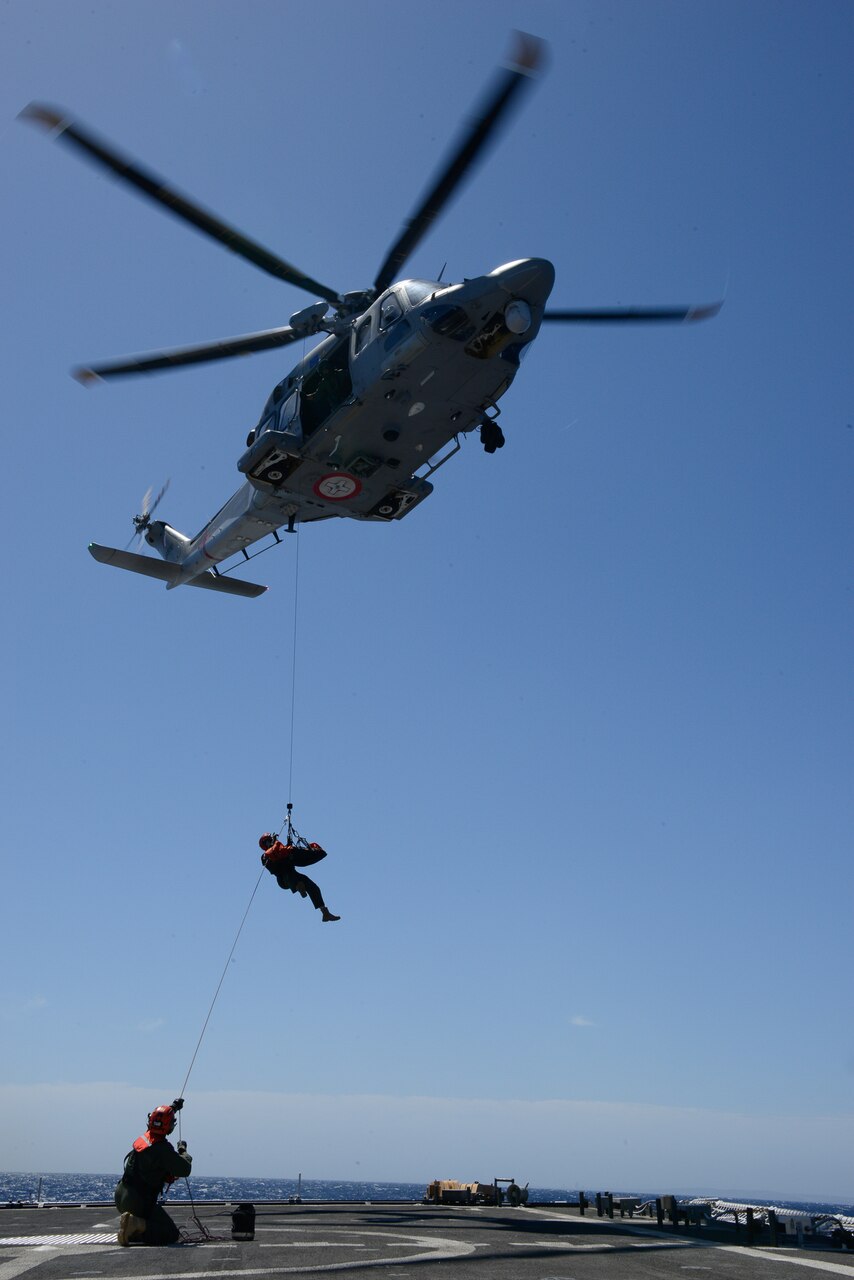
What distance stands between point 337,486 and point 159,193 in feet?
23.2

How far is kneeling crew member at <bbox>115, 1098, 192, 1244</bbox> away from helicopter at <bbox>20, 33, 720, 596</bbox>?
13.4 metres

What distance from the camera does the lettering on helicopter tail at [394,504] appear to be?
2291 centimetres

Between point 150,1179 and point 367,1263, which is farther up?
point 150,1179

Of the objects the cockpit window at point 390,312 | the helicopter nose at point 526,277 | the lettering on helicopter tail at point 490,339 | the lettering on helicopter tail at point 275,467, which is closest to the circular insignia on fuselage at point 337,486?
the lettering on helicopter tail at point 275,467

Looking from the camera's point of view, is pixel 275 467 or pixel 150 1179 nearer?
pixel 150 1179

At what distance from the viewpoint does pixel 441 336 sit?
18812mm

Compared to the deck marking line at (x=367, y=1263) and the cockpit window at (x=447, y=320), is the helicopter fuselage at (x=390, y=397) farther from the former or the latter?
the deck marking line at (x=367, y=1263)

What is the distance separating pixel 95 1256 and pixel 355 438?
1523 cm

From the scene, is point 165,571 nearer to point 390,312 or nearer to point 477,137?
point 390,312

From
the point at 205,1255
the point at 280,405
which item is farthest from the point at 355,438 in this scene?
the point at 205,1255

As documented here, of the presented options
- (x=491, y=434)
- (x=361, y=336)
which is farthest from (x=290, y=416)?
(x=491, y=434)

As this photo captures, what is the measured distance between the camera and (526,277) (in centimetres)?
1870

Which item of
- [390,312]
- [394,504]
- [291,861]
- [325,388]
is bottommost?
[291,861]

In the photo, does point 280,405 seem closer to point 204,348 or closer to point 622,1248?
point 204,348
